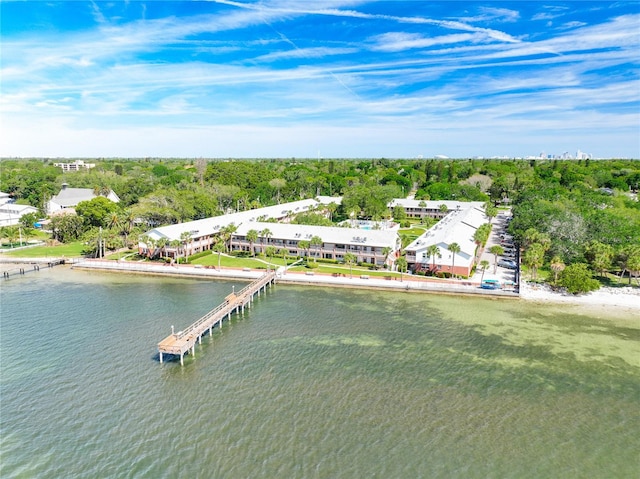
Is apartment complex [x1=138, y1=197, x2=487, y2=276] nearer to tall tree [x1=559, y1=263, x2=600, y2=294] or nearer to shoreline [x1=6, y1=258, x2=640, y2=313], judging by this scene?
shoreline [x1=6, y1=258, x2=640, y2=313]

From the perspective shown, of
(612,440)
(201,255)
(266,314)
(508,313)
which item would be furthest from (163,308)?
(612,440)

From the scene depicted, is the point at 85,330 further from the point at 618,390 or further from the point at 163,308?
the point at 618,390

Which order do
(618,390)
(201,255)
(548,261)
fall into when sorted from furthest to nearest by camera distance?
(201,255), (548,261), (618,390)

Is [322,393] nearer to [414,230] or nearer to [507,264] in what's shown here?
[507,264]

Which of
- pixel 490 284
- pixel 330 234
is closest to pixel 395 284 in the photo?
pixel 490 284

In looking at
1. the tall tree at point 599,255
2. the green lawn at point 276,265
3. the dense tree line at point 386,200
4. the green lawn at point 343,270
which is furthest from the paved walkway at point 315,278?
the tall tree at point 599,255

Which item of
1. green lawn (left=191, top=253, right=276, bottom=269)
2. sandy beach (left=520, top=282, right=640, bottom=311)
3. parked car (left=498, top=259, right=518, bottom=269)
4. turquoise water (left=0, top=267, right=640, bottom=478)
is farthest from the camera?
green lawn (left=191, top=253, right=276, bottom=269)

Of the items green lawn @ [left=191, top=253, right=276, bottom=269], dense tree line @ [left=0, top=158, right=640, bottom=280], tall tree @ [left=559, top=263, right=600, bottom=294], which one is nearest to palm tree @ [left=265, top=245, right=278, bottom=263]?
green lawn @ [left=191, top=253, right=276, bottom=269]

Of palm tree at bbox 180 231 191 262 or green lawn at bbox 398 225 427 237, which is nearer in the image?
palm tree at bbox 180 231 191 262
